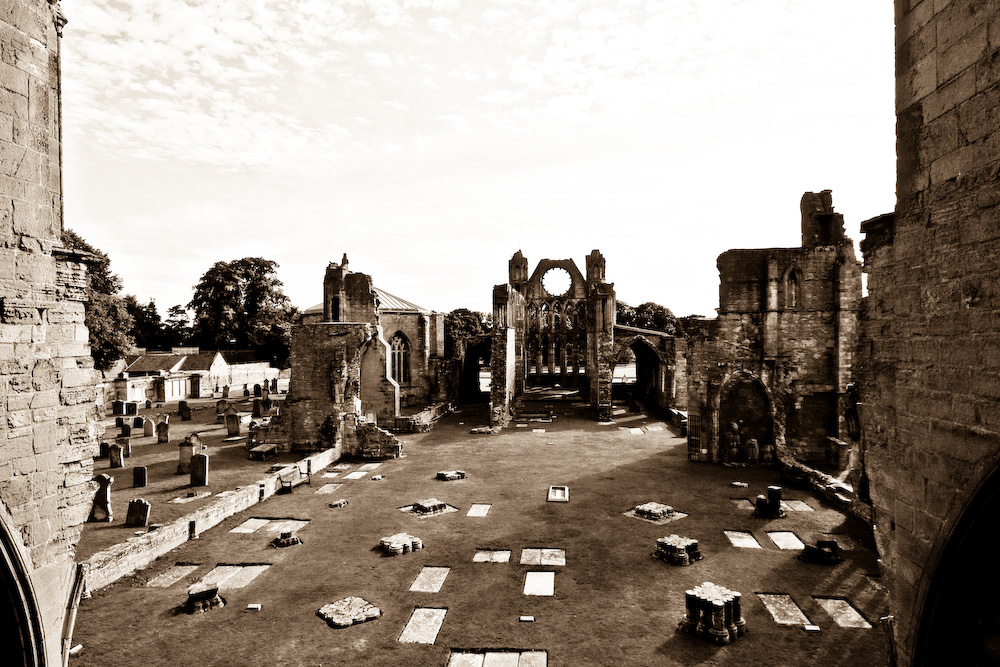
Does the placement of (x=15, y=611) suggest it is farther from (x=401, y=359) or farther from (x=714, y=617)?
(x=401, y=359)

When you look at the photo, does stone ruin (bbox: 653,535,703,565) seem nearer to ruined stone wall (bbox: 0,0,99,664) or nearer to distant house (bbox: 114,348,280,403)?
ruined stone wall (bbox: 0,0,99,664)

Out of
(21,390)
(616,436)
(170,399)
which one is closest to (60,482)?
(21,390)

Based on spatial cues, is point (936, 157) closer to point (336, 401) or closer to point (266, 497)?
point (266, 497)

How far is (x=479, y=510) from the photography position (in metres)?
12.0

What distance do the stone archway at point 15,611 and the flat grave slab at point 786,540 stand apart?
35.8 feet

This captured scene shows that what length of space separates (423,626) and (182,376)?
3621cm

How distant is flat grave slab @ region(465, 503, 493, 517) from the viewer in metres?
11.8

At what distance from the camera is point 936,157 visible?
3697mm

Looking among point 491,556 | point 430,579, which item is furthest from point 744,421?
point 430,579

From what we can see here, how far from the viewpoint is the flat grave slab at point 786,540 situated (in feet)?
32.2

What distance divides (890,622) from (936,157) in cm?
377

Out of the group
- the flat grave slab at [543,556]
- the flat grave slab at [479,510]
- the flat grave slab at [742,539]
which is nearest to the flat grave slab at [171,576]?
the flat grave slab at [479,510]

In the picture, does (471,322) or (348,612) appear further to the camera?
(471,322)

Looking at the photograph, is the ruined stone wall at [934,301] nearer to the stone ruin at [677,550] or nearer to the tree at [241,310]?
the stone ruin at [677,550]
